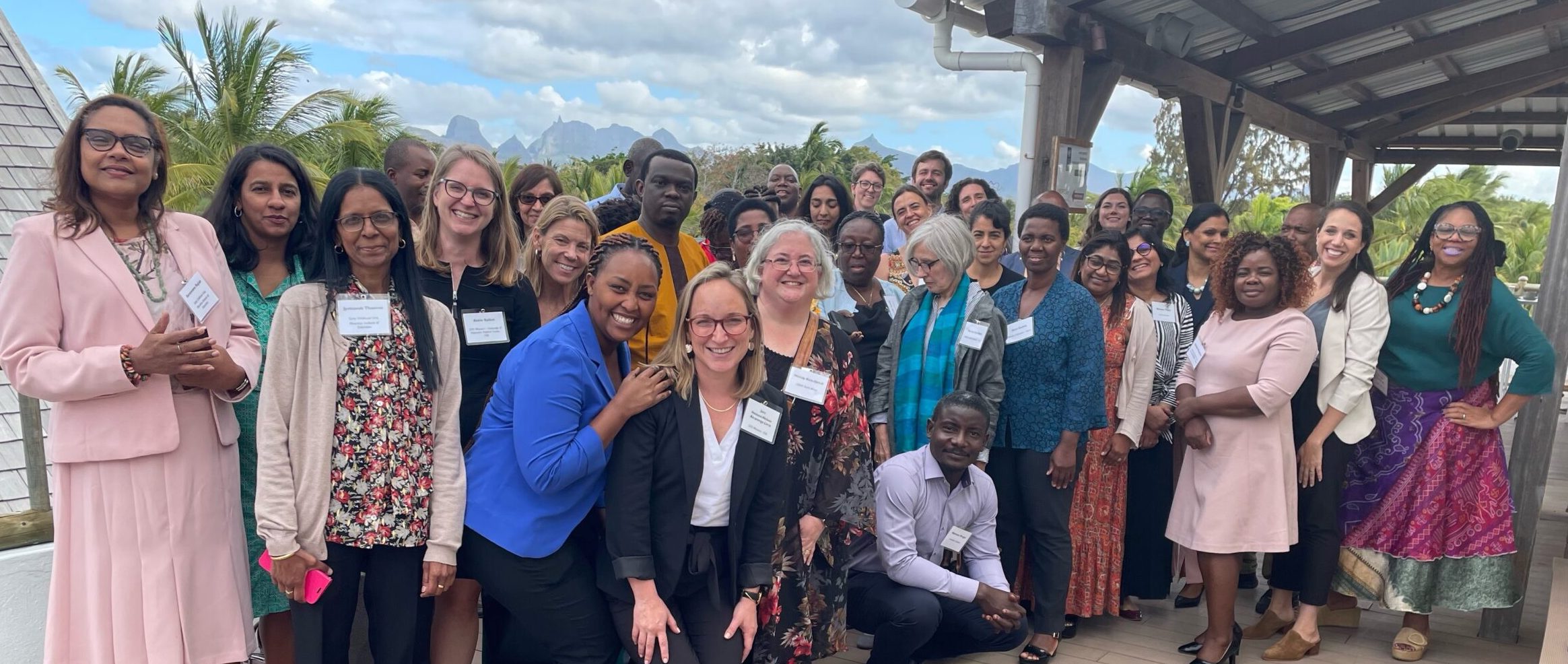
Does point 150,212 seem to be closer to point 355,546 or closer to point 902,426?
point 355,546

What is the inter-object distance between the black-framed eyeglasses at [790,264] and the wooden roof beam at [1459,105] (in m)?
9.51

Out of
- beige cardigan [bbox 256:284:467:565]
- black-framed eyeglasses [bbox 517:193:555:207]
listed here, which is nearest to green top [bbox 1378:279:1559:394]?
black-framed eyeglasses [bbox 517:193:555:207]

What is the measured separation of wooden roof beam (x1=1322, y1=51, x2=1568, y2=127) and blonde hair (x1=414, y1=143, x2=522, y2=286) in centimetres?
1022

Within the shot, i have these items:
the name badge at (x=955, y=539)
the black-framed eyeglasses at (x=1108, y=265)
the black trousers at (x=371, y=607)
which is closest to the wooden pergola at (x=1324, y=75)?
the black-framed eyeglasses at (x=1108, y=265)

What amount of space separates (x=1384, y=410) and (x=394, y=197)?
375cm

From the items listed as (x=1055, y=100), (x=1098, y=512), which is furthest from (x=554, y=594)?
(x=1055, y=100)

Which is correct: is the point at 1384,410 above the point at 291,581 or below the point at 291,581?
above

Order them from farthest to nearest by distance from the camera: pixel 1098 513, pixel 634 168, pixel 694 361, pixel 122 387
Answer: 1. pixel 634 168
2. pixel 1098 513
3. pixel 694 361
4. pixel 122 387

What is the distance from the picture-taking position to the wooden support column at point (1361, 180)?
13.4 metres

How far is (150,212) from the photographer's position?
8.38ft

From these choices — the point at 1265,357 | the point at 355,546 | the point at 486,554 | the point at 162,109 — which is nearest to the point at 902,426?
the point at 1265,357

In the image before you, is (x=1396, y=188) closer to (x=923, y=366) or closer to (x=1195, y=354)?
(x=1195, y=354)

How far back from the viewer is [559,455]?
8.48 feet

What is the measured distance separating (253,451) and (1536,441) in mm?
4852
